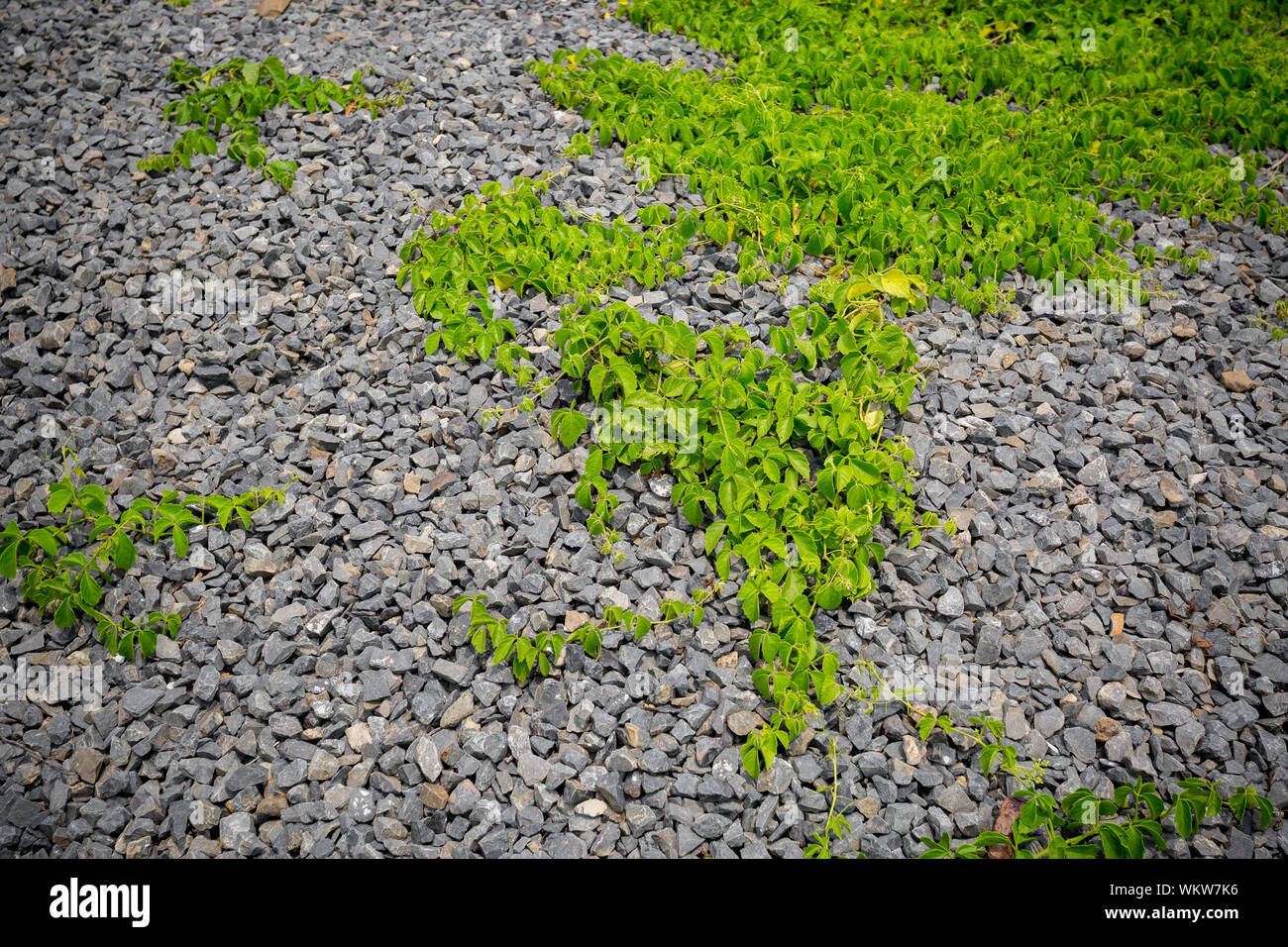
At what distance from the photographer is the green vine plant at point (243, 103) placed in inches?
197

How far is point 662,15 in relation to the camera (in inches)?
254

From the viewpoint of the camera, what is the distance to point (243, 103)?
5.33 metres

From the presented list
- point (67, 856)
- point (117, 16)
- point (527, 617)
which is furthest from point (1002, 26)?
point (67, 856)

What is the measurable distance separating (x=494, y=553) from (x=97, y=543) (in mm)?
1684

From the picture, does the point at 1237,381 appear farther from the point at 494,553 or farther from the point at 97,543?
the point at 97,543

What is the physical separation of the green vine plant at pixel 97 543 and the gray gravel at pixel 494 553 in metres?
0.08

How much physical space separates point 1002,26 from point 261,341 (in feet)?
19.8

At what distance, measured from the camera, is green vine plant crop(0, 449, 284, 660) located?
10.8ft

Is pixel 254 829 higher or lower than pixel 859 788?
lower

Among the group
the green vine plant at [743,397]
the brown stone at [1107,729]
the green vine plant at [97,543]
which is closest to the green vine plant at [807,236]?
the green vine plant at [743,397]

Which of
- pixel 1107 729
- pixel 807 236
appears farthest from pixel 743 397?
pixel 1107 729

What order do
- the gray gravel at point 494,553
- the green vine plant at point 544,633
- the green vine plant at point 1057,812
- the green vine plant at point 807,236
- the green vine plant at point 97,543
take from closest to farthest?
the green vine plant at point 1057,812 < the gray gravel at point 494,553 < the green vine plant at point 544,633 < the green vine plant at point 97,543 < the green vine plant at point 807,236

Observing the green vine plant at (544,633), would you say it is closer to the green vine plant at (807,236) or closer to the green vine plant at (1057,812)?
the green vine plant at (807,236)

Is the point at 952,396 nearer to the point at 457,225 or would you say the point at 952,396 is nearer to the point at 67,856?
the point at 457,225
